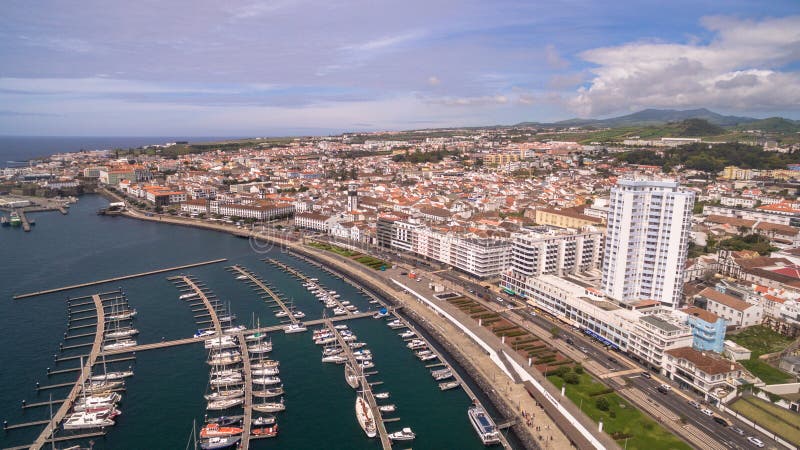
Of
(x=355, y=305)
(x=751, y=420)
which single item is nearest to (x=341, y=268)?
(x=355, y=305)

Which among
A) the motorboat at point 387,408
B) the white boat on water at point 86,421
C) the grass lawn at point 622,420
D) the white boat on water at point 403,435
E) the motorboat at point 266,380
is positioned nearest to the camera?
the grass lawn at point 622,420

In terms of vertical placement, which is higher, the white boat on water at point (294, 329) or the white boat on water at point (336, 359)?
the white boat on water at point (294, 329)

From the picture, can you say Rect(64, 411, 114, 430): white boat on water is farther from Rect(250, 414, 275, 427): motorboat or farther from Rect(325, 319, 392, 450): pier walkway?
Rect(325, 319, 392, 450): pier walkway

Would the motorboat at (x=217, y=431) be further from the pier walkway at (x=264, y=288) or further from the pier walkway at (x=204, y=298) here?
the pier walkway at (x=264, y=288)

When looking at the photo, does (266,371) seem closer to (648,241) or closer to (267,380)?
(267,380)

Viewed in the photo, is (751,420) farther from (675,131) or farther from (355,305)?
(675,131)

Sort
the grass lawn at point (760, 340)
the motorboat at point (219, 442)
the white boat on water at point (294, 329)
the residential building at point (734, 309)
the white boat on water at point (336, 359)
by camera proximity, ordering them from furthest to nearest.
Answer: the white boat on water at point (294, 329) → the residential building at point (734, 309) → the grass lawn at point (760, 340) → the white boat on water at point (336, 359) → the motorboat at point (219, 442)

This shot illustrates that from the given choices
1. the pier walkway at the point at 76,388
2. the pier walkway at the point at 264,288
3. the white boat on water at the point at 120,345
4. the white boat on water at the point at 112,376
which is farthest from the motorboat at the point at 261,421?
the white boat on water at the point at 120,345
